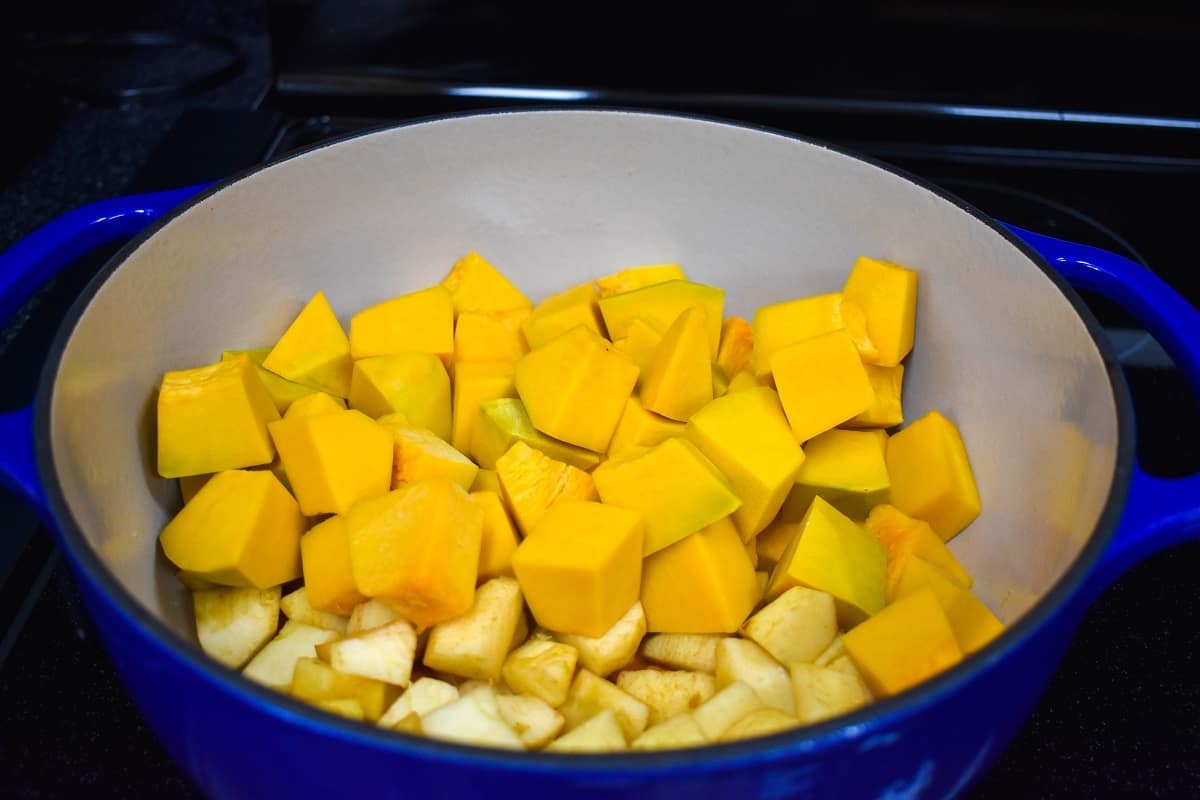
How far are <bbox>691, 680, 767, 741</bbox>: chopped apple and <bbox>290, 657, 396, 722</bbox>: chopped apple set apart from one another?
0.69 feet

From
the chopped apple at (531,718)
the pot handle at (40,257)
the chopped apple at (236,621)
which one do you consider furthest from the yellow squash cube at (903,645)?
the pot handle at (40,257)

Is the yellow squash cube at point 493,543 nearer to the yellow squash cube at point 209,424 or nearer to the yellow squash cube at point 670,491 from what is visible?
the yellow squash cube at point 670,491

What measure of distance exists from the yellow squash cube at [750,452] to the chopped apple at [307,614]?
0.31 meters

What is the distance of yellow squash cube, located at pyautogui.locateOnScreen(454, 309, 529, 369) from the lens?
39.4 inches

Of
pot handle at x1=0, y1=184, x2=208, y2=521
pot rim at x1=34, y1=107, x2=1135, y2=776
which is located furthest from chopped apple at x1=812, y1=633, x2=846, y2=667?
pot handle at x1=0, y1=184, x2=208, y2=521

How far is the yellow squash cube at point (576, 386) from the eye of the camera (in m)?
0.88

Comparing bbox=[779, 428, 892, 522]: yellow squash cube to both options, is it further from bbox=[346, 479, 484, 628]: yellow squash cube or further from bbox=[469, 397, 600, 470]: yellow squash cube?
bbox=[346, 479, 484, 628]: yellow squash cube

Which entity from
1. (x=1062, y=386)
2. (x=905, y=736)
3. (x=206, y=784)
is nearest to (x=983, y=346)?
(x=1062, y=386)

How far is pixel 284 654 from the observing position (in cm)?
76

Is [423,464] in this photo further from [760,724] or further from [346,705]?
[760,724]

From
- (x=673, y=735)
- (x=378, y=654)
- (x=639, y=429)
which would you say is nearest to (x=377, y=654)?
(x=378, y=654)

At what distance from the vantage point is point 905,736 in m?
0.52

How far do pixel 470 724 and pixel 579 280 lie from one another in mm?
568

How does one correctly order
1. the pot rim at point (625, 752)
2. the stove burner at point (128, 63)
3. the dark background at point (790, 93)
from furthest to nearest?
the stove burner at point (128, 63) → the dark background at point (790, 93) → the pot rim at point (625, 752)
